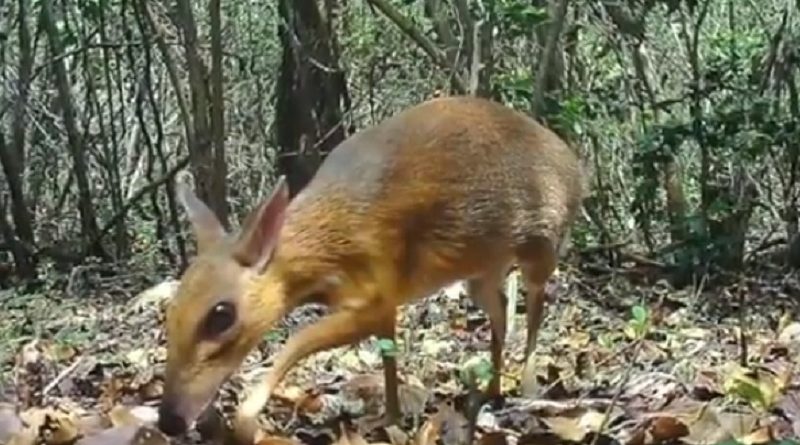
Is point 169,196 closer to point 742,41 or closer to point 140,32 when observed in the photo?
point 140,32

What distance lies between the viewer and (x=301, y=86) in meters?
9.03

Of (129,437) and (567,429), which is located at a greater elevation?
(129,437)

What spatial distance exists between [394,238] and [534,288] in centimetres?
93

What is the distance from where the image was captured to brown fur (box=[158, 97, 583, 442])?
419 centimetres

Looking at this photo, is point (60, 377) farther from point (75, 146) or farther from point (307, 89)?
point (75, 146)

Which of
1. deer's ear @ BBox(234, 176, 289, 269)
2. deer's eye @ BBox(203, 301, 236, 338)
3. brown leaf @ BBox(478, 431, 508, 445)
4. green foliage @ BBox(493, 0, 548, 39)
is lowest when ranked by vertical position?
brown leaf @ BBox(478, 431, 508, 445)

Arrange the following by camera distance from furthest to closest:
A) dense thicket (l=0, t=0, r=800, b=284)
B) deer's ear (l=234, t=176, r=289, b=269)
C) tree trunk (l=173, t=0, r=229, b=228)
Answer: dense thicket (l=0, t=0, r=800, b=284) → tree trunk (l=173, t=0, r=229, b=228) → deer's ear (l=234, t=176, r=289, b=269)

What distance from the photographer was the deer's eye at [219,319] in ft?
13.4

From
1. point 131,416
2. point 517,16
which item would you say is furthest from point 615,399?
point 517,16

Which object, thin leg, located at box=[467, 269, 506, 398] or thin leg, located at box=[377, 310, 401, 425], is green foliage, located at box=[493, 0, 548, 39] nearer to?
thin leg, located at box=[467, 269, 506, 398]

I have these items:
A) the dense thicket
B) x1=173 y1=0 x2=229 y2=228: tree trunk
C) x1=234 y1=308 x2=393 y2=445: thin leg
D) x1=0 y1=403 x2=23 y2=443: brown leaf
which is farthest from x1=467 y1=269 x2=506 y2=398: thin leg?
the dense thicket

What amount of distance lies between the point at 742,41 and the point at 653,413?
5.23 meters

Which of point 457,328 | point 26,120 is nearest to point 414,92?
point 26,120

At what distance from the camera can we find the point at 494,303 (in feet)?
18.3
